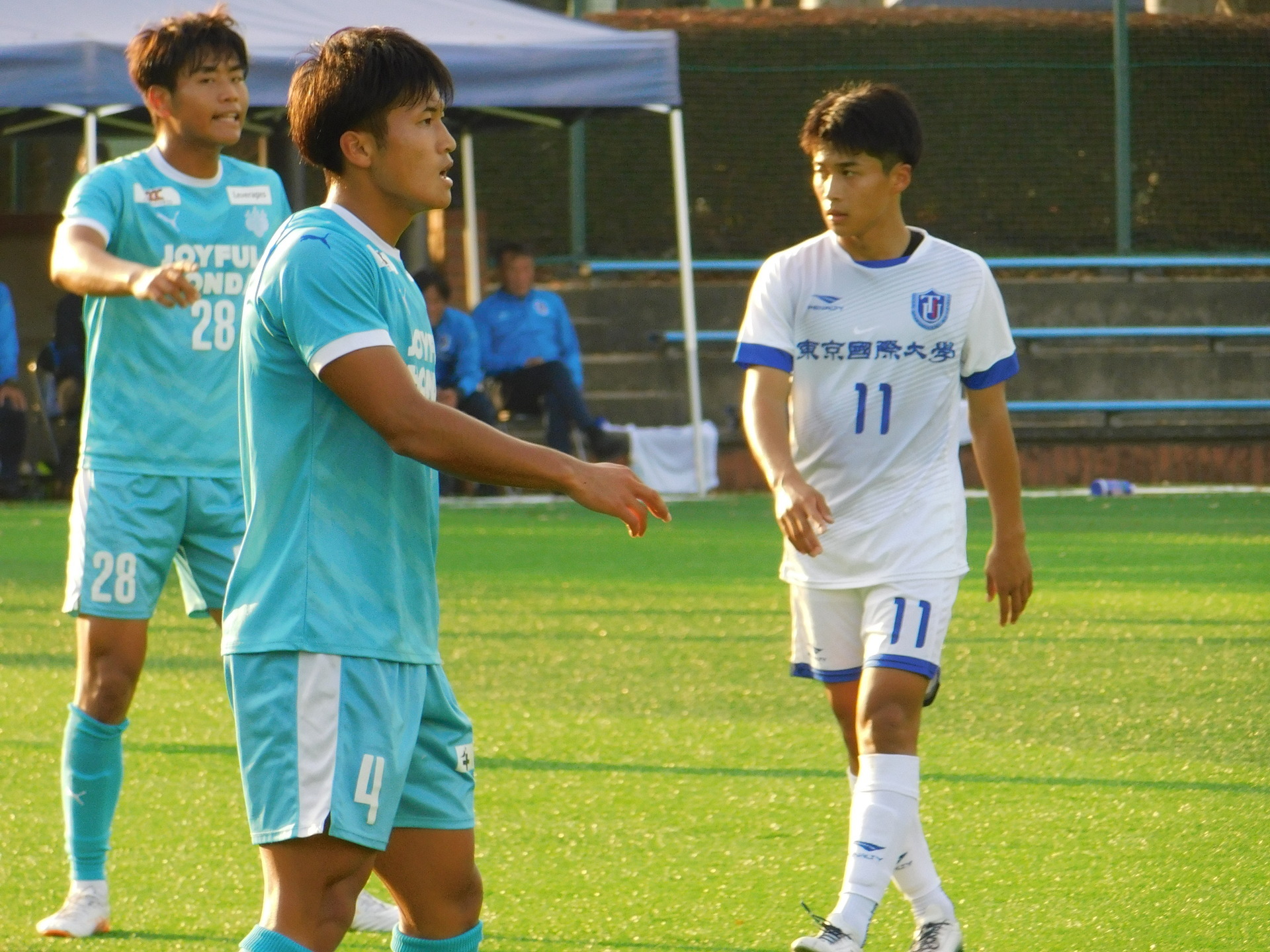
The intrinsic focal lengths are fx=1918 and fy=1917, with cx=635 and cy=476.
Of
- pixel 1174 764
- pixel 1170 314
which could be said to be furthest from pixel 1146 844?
pixel 1170 314

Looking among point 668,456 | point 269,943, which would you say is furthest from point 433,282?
point 269,943

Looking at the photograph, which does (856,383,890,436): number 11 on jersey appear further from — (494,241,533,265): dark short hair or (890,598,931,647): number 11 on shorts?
(494,241,533,265): dark short hair

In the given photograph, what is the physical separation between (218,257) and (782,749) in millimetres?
2532

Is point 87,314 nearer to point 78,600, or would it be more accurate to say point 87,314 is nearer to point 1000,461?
point 78,600

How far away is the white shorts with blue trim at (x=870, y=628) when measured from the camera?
4008 millimetres

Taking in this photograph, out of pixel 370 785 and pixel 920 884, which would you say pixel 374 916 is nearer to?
pixel 920 884

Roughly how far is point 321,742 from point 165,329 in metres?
1.97

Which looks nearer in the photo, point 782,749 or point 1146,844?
point 1146,844

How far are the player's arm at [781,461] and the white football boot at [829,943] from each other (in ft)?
Answer: 2.46

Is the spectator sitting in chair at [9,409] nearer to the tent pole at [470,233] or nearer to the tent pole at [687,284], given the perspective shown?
the tent pole at [470,233]

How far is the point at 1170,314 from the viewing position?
17609 mm

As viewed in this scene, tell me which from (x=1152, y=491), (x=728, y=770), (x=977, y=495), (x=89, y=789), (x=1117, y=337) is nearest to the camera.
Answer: (x=89, y=789)

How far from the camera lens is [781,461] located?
13.2ft

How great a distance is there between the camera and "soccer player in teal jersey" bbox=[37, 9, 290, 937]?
430cm
